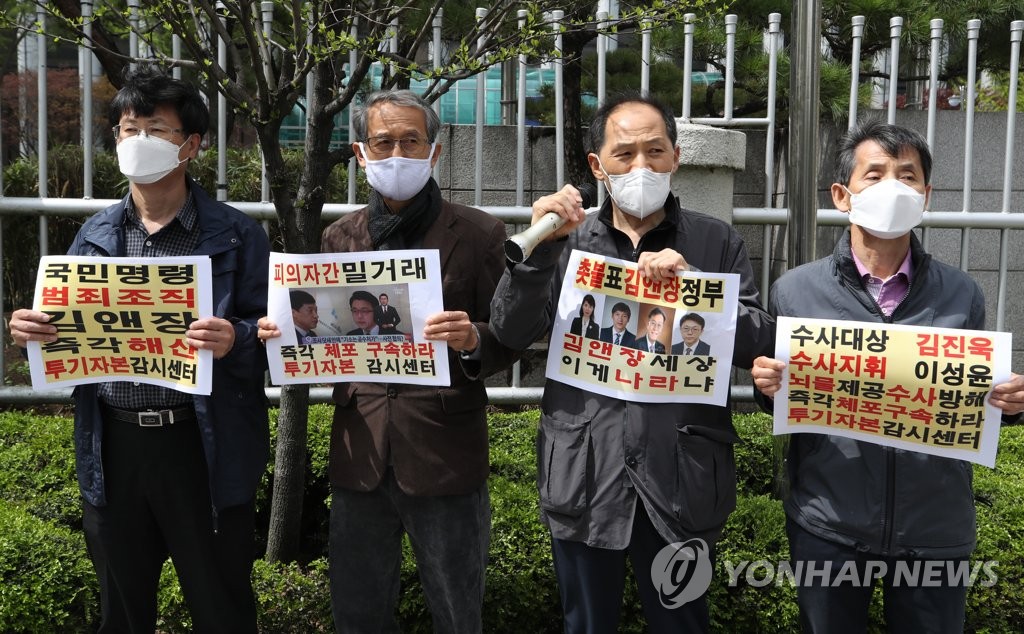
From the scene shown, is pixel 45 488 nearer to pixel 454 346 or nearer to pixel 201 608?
pixel 201 608

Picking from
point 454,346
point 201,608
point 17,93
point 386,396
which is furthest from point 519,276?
point 17,93

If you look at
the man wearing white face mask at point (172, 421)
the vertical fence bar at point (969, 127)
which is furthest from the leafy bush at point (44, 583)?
the vertical fence bar at point (969, 127)

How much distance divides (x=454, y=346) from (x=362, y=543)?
2.20 feet

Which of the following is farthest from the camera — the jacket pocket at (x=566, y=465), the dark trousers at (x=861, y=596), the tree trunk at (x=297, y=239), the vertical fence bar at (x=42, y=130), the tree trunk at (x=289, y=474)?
the vertical fence bar at (x=42, y=130)

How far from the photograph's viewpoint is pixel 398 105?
114 inches

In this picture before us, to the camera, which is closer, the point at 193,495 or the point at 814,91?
the point at 193,495

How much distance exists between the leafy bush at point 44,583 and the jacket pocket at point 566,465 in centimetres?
183

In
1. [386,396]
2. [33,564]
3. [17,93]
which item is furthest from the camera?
[17,93]

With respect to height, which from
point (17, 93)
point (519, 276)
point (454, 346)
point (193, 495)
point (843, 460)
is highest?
point (17, 93)

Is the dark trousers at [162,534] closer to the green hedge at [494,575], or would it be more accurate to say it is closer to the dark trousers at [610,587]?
the green hedge at [494,575]

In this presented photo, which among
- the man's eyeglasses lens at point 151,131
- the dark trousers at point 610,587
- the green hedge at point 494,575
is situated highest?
the man's eyeglasses lens at point 151,131

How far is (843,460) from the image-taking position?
2695 millimetres

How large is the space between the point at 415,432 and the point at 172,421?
2.31 feet

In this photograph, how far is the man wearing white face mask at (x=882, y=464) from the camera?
8.57ft
